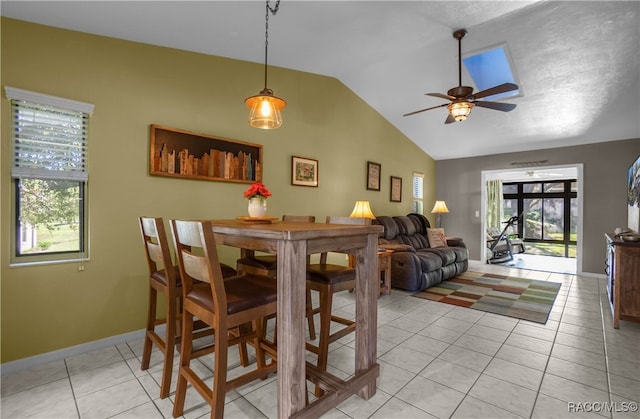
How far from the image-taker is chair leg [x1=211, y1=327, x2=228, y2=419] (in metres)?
1.36

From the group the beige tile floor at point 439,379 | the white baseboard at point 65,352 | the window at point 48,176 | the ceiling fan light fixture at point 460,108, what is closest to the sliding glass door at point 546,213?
the beige tile floor at point 439,379

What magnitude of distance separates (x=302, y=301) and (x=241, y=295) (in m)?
0.34

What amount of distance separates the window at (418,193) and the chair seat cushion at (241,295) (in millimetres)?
5115

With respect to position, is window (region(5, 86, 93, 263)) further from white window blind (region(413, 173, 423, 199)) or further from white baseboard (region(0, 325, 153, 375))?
white window blind (region(413, 173, 423, 199))

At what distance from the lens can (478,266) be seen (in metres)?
6.02

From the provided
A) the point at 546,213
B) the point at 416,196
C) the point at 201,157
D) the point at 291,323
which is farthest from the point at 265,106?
the point at 546,213

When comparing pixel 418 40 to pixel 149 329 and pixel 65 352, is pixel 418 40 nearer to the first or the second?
pixel 149 329

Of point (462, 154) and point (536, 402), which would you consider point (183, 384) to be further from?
point (462, 154)

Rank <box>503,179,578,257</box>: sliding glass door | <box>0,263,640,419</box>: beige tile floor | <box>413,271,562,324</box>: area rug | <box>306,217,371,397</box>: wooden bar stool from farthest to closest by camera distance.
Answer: <box>503,179,578,257</box>: sliding glass door < <box>413,271,562,324</box>: area rug < <box>306,217,371,397</box>: wooden bar stool < <box>0,263,640,419</box>: beige tile floor

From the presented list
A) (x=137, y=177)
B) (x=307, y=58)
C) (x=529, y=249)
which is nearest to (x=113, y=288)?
(x=137, y=177)

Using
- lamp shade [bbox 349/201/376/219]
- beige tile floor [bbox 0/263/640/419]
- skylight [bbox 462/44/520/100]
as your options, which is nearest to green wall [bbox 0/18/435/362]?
beige tile floor [bbox 0/263/640/419]

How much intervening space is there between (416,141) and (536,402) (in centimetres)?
511

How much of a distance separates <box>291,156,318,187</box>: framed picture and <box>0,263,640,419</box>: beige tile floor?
6.47ft

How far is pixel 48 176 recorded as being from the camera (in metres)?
2.11
